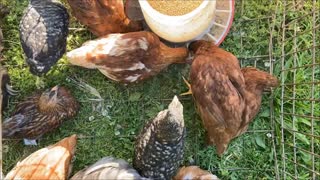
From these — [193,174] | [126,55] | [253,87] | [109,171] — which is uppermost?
[126,55]

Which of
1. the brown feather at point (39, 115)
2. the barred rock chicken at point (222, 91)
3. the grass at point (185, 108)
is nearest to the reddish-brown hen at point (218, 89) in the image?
the barred rock chicken at point (222, 91)

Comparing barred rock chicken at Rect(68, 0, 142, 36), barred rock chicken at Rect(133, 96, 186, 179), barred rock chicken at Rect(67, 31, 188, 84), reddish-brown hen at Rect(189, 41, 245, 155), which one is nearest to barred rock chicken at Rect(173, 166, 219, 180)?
barred rock chicken at Rect(133, 96, 186, 179)

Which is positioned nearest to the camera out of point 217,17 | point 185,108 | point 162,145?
point 162,145

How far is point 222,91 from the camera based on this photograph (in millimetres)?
2645

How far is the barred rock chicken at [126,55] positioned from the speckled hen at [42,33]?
0.15 meters

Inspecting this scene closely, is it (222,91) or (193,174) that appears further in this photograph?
(193,174)

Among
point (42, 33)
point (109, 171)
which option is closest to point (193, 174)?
point (109, 171)

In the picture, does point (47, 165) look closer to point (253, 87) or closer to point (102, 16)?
point (102, 16)

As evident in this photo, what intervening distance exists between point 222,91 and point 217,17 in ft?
1.77

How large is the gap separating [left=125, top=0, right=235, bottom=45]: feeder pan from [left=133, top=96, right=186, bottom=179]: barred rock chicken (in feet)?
2.05

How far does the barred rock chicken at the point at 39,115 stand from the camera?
112 inches

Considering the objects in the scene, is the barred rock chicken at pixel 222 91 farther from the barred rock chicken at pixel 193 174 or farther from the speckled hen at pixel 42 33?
the speckled hen at pixel 42 33

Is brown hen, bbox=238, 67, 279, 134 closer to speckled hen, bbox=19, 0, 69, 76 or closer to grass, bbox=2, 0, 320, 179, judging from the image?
grass, bbox=2, 0, 320, 179

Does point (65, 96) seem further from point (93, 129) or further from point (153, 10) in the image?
point (153, 10)
